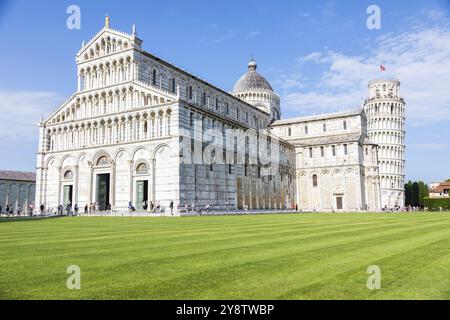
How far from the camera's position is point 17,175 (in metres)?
68.5

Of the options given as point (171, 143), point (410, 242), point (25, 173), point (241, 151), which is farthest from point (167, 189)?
point (25, 173)

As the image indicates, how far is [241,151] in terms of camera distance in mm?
50281

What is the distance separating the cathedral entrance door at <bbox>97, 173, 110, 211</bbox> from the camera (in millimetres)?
43594

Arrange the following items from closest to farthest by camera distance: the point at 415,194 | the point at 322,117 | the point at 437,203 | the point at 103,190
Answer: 1. the point at 103,190
2. the point at 437,203
3. the point at 322,117
4. the point at 415,194

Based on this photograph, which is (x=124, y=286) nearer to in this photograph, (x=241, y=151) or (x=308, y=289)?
(x=308, y=289)

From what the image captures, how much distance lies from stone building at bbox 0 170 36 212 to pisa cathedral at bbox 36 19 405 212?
21.5m

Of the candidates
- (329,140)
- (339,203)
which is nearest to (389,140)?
(329,140)

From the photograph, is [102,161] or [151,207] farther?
[102,161]

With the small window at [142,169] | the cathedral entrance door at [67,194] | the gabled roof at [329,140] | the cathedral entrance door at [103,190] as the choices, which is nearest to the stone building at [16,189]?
the cathedral entrance door at [67,194]

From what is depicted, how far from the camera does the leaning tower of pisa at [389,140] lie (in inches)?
3551

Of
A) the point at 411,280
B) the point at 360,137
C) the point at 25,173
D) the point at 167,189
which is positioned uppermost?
the point at 360,137

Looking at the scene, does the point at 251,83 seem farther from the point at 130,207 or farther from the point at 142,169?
the point at 130,207

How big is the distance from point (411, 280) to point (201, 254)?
4.45 metres

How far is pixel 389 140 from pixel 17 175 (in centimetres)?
8189
